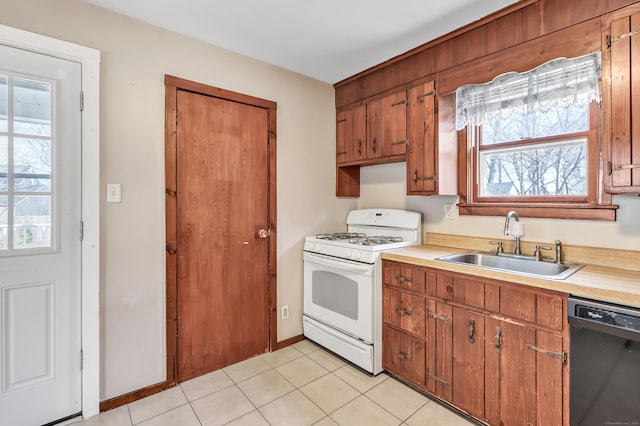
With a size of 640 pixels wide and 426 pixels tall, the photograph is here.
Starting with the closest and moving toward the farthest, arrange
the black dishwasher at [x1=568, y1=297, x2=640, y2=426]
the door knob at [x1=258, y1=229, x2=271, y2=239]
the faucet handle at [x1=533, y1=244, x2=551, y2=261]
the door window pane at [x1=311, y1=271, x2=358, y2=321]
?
1. the black dishwasher at [x1=568, y1=297, x2=640, y2=426]
2. the faucet handle at [x1=533, y1=244, x2=551, y2=261]
3. the door window pane at [x1=311, y1=271, x2=358, y2=321]
4. the door knob at [x1=258, y1=229, x2=271, y2=239]

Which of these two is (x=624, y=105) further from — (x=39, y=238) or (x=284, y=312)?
(x=39, y=238)

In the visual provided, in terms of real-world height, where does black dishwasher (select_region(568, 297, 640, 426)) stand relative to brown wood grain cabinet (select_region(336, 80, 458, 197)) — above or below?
below

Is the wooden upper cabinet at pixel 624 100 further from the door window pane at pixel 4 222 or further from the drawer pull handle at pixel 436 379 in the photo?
the door window pane at pixel 4 222

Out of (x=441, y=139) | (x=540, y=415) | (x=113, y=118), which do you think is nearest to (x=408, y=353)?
(x=540, y=415)

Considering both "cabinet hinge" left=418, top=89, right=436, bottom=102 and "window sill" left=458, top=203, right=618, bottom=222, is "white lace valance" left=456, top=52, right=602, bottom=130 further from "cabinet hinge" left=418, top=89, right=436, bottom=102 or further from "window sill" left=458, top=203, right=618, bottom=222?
"window sill" left=458, top=203, right=618, bottom=222

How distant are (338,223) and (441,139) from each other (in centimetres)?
130

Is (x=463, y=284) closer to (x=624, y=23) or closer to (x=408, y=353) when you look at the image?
(x=408, y=353)

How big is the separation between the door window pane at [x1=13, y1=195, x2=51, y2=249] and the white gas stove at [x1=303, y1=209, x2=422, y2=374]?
180cm

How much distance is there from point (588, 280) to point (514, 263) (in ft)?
1.98

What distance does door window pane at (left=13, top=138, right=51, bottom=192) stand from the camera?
5.37ft

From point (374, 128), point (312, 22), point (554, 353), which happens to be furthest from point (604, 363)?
point (312, 22)

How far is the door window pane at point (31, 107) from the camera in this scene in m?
1.63

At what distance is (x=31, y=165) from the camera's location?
1.67 metres

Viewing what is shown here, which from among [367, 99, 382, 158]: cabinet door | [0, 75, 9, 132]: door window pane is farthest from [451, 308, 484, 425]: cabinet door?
[0, 75, 9, 132]: door window pane
